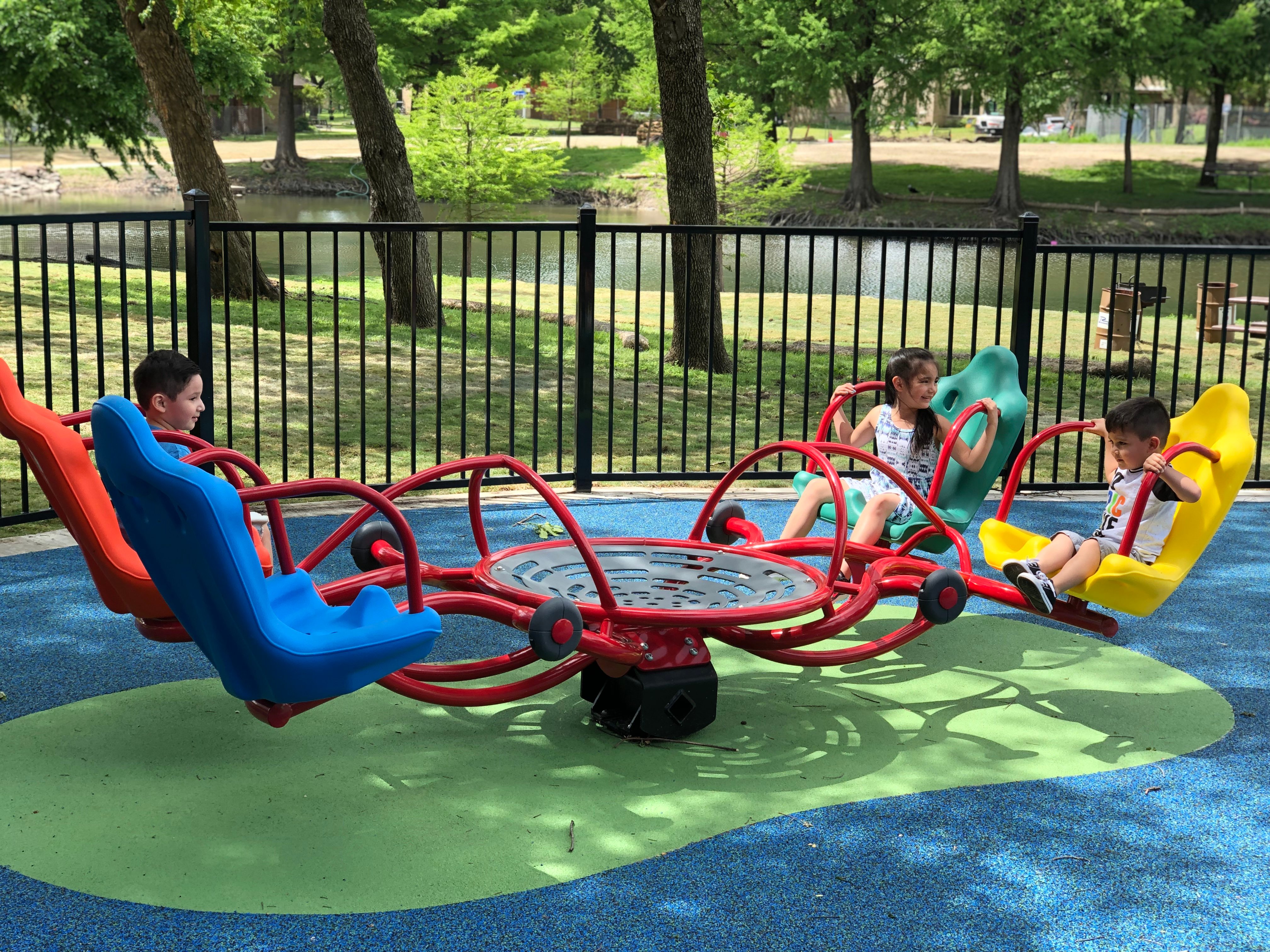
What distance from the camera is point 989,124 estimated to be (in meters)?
73.6

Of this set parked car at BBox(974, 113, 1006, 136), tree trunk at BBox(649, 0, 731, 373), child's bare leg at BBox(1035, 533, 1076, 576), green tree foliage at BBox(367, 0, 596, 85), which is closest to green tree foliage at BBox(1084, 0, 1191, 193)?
green tree foliage at BBox(367, 0, 596, 85)

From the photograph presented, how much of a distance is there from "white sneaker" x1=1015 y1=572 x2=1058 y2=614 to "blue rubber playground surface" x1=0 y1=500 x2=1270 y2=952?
573 millimetres

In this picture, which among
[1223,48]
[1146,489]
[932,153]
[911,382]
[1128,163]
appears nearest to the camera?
[1146,489]

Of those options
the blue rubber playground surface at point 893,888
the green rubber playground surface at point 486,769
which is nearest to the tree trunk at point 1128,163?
the green rubber playground surface at point 486,769

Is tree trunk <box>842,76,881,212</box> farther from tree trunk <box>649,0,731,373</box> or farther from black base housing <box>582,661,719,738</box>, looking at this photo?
black base housing <box>582,661,719,738</box>

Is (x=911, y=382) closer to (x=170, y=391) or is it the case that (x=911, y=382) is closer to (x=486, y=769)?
(x=486, y=769)

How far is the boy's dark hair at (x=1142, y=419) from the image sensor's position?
4.47 meters

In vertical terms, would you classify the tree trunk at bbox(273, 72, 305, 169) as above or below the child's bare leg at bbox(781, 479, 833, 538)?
above

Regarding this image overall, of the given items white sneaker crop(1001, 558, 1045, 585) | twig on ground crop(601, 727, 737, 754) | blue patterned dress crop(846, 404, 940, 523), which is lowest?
twig on ground crop(601, 727, 737, 754)

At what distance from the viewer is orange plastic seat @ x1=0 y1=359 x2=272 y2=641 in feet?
12.1

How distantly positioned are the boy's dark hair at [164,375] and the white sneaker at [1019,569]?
106 inches

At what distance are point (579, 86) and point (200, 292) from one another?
65.2 metres

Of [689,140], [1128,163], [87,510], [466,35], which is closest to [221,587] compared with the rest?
[87,510]

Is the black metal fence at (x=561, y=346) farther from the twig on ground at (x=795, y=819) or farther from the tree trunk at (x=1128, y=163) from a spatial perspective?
the tree trunk at (x=1128, y=163)
